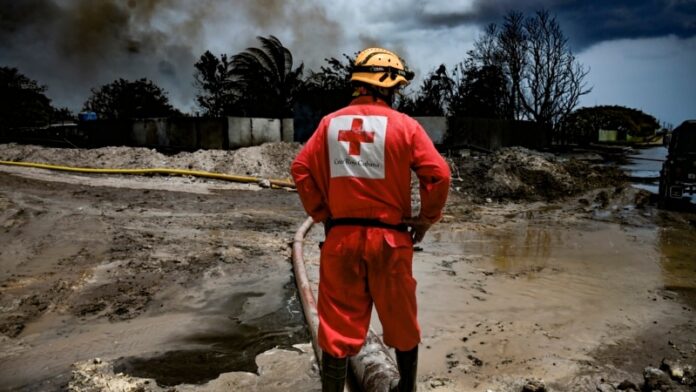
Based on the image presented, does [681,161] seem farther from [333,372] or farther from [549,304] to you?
[333,372]

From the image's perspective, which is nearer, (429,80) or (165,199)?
(165,199)

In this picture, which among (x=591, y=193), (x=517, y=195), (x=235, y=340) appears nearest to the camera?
(x=235, y=340)

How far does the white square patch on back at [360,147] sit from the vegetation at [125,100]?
3018 centimetres

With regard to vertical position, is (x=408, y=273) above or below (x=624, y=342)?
above

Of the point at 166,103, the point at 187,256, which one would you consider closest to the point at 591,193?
the point at 187,256

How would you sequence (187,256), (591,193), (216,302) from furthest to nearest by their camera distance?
(591,193), (187,256), (216,302)

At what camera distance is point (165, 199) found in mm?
10500

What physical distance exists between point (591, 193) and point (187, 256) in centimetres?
1210

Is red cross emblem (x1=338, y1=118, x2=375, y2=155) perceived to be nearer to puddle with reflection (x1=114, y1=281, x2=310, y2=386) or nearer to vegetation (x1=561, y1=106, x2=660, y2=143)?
puddle with reflection (x1=114, y1=281, x2=310, y2=386)

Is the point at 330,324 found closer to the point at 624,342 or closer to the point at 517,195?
the point at 624,342

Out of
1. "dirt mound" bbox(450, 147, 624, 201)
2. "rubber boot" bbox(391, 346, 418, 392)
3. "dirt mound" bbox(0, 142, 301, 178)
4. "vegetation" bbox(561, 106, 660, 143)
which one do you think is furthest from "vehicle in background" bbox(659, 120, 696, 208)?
"vegetation" bbox(561, 106, 660, 143)

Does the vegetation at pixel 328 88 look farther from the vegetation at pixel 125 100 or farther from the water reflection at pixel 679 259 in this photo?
the water reflection at pixel 679 259

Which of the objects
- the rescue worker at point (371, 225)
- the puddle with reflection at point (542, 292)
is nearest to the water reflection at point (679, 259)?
the puddle with reflection at point (542, 292)

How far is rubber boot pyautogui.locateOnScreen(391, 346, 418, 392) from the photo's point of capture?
2.64 meters
